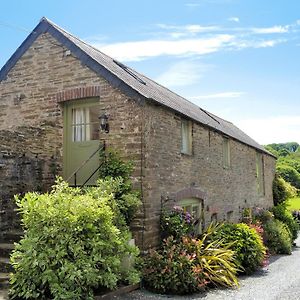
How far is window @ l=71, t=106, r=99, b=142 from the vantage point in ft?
35.9

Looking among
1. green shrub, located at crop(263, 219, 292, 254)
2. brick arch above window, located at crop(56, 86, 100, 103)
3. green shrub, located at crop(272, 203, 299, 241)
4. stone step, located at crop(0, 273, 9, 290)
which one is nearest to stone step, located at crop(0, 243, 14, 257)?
stone step, located at crop(0, 273, 9, 290)

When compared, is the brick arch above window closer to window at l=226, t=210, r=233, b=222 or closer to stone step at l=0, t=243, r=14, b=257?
stone step at l=0, t=243, r=14, b=257

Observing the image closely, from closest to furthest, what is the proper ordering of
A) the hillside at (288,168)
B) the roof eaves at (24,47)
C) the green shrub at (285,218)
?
1. the roof eaves at (24,47)
2. the green shrub at (285,218)
3. the hillside at (288,168)

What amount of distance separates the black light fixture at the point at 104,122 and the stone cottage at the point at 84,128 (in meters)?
0.03

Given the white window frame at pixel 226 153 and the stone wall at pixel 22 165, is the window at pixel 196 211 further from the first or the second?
the stone wall at pixel 22 165

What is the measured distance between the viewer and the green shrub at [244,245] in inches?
457

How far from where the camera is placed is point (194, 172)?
12.6 metres

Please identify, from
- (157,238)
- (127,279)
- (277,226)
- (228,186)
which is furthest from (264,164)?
(127,279)

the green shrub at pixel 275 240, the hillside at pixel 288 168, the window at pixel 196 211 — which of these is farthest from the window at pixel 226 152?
the hillside at pixel 288 168

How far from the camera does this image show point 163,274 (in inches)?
343

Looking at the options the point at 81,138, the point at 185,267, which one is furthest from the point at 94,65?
the point at 185,267

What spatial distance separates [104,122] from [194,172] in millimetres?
3801

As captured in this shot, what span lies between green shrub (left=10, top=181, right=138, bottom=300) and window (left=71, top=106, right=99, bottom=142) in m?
3.73

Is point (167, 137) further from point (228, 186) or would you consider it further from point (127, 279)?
point (228, 186)
